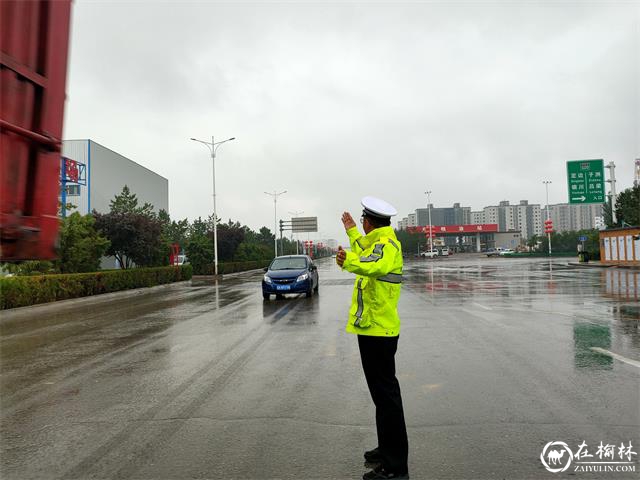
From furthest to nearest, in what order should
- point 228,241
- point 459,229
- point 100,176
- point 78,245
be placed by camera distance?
point 459,229
point 100,176
point 228,241
point 78,245

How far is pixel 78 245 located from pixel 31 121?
2174 cm

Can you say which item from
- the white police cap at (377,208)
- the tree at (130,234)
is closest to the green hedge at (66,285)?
the tree at (130,234)

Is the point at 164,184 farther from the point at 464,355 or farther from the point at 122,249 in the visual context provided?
the point at 464,355

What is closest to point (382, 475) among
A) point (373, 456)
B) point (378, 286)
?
point (373, 456)

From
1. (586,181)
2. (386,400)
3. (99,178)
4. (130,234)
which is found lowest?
(386,400)

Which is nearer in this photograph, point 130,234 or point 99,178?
point 130,234

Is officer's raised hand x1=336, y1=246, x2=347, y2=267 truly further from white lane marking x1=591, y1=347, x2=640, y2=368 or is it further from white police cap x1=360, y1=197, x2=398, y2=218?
white lane marking x1=591, y1=347, x2=640, y2=368

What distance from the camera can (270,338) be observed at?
8.57 meters

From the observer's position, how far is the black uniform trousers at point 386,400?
3260mm

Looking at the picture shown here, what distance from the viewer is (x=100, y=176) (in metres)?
51.2

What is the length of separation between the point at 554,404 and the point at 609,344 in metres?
3.51

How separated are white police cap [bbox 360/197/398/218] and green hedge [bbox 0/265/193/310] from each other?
15.6m

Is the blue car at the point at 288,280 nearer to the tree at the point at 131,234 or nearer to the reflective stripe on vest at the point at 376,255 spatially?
the reflective stripe on vest at the point at 376,255

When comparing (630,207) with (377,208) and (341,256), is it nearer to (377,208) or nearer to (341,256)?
(377,208)
